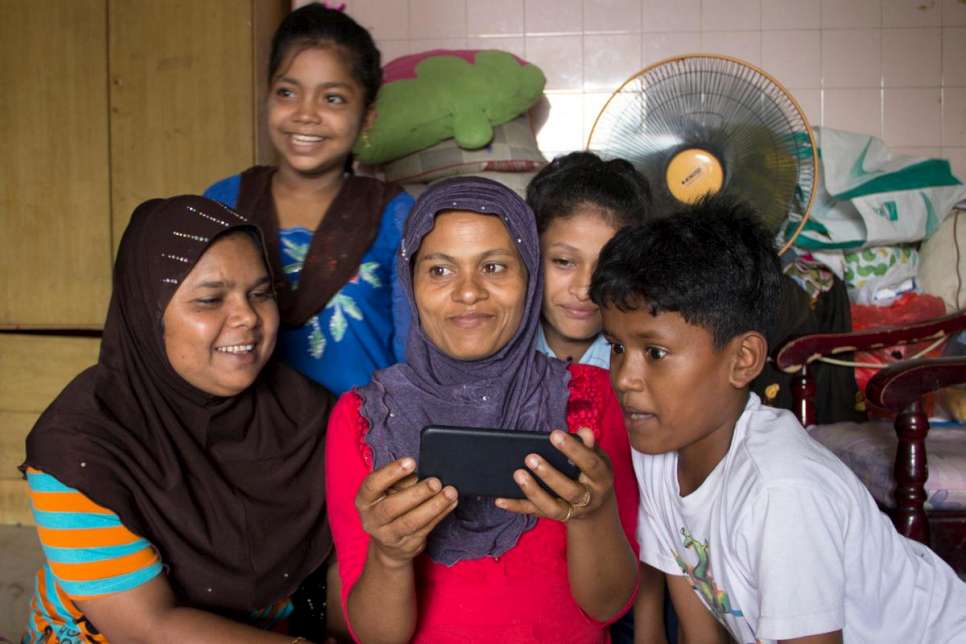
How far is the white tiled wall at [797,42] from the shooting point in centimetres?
365

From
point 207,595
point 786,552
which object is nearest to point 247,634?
point 207,595

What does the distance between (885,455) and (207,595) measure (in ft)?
5.41

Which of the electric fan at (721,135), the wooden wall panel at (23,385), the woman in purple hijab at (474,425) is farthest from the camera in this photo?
the wooden wall panel at (23,385)

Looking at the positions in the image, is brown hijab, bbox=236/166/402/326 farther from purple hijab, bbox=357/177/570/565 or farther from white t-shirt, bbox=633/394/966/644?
white t-shirt, bbox=633/394/966/644

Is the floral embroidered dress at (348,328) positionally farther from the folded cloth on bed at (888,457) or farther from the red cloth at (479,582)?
the folded cloth on bed at (888,457)

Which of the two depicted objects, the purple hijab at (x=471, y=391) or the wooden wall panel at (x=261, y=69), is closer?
the purple hijab at (x=471, y=391)

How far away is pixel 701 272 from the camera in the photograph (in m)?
1.44

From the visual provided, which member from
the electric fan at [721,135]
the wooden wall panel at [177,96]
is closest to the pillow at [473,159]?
the electric fan at [721,135]

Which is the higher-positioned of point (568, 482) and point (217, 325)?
A: point (217, 325)

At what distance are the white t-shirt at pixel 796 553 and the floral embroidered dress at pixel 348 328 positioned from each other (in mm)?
796

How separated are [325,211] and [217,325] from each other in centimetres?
65

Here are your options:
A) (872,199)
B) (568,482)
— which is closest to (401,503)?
(568,482)

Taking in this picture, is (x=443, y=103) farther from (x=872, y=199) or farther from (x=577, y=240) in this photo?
(x=872, y=199)

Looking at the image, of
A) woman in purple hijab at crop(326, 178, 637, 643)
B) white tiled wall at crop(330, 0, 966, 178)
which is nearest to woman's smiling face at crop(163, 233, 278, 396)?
woman in purple hijab at crop(326, 178, 637, 643)
